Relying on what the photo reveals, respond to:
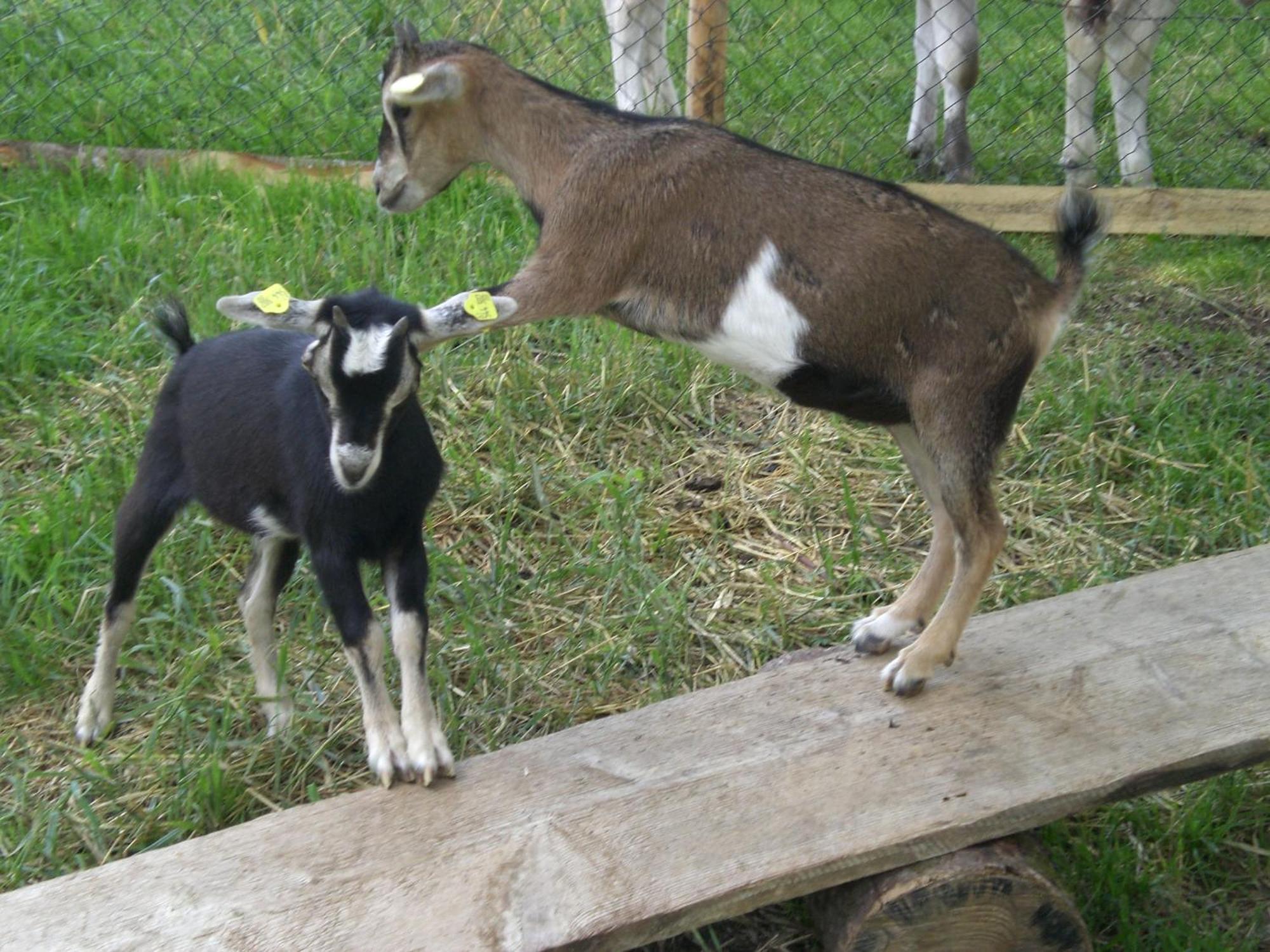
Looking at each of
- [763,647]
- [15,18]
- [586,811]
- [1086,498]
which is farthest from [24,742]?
[15,18]

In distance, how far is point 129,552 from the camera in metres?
3.05

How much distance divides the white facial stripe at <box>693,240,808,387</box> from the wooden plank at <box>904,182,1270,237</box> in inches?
115

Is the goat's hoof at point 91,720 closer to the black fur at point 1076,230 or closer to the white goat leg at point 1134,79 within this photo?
the black fur at point 1076,230

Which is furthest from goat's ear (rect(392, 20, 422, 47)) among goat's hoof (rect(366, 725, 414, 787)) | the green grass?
goat's hoof (rect(366, 725, 414, 787))

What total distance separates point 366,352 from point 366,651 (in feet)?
1.99

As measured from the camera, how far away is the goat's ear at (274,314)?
2490mm

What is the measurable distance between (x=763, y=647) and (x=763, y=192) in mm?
1171

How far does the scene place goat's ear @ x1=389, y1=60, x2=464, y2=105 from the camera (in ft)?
9.66

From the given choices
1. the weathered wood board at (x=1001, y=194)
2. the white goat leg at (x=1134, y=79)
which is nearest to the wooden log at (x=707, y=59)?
the weathered wood board at (x=1001, y=194)

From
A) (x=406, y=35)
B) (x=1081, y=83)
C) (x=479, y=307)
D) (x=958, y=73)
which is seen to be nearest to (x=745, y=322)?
(x=479, y=307)

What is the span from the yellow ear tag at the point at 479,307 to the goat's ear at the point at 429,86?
63 centimetres

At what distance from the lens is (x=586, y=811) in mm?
2518

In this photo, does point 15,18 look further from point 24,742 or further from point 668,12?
point 24,742

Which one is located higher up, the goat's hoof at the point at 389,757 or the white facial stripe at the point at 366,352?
the white facial stripe at the point at 366,352
